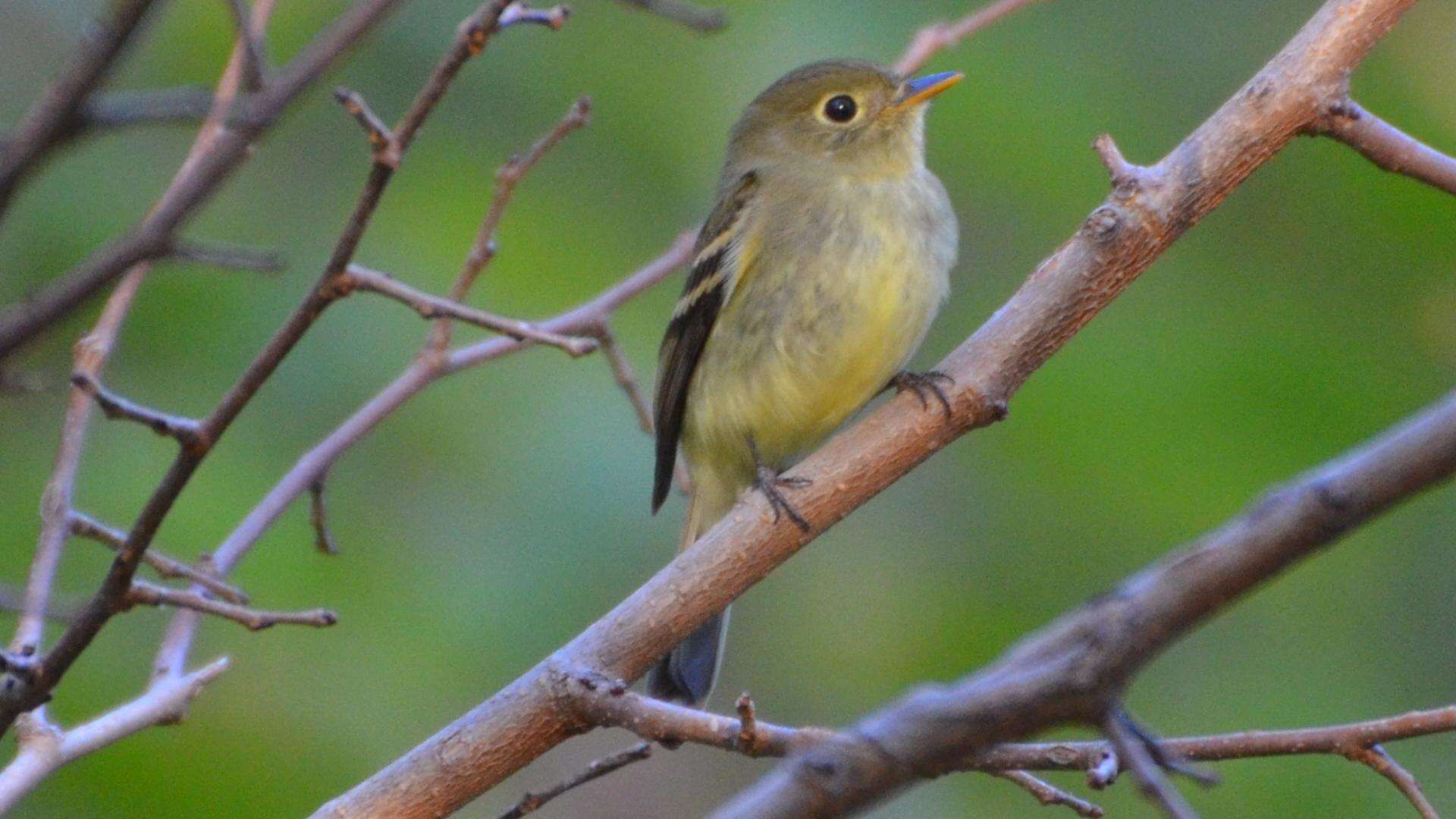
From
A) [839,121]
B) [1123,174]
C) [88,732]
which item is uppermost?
[839,121]

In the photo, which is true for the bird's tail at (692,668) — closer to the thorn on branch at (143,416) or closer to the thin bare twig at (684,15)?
the thin bare twig at (684,15)

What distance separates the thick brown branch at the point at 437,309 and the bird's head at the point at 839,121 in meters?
2.05

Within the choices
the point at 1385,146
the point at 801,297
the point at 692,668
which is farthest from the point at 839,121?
the point at 1385,146

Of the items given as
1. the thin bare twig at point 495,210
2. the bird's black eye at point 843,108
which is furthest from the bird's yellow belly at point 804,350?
the thin bare twig at point 495,210

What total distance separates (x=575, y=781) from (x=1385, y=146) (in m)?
1.61

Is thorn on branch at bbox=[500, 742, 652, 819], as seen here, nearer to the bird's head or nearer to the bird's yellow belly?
the bird's yellow belly

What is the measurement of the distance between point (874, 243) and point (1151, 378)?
0.90 metres

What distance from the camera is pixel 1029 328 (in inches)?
109

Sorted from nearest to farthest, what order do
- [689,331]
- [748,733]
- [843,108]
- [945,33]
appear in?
1. [748,733]
2. [945,33]
3. [689,331]
4. [843,108]

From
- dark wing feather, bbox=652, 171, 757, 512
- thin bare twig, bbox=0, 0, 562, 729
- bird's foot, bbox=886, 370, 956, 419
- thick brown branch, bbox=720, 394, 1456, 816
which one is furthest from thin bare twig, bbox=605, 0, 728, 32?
dark wing feather, bbox=652, 171, 757, 512

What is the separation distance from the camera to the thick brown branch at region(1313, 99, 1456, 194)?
8.52 feet

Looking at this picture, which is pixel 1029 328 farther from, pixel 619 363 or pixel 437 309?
pixel 437 309

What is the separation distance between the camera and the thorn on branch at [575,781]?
2.21 m

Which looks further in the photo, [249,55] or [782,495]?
[782,495]
